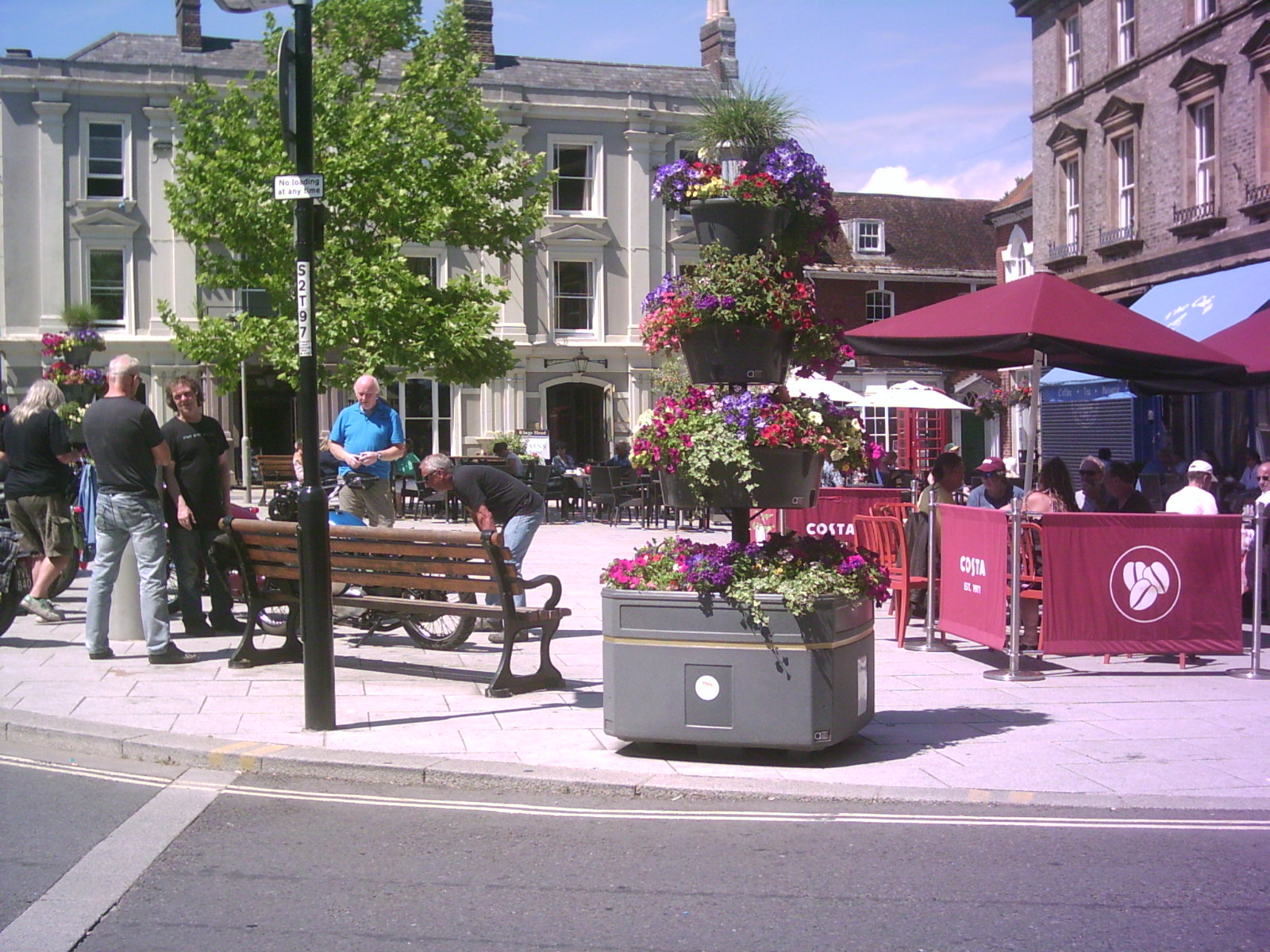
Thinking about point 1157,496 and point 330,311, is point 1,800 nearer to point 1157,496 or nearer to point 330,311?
point 1157,496

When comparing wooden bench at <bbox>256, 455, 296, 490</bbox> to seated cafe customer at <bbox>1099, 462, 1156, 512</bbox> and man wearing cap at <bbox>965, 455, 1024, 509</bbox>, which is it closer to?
man wearing cap at <bbox>965, 455, 1024, 509</bbox>

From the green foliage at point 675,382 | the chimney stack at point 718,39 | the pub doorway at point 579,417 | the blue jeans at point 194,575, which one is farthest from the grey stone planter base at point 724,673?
the chimney stack at point 718,39

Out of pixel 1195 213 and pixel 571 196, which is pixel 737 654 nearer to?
pixel 1195 213

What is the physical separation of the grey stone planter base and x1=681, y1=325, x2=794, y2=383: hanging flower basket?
121cm

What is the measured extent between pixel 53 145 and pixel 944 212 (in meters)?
30.3

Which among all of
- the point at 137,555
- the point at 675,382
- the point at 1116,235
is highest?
the point at 1116,235

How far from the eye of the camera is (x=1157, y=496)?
20203 mm

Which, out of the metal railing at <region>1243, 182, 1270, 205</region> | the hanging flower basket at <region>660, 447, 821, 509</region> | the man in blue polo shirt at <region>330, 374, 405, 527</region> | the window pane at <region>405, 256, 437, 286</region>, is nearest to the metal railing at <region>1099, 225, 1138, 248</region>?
the metal railing at <region>1243, 182, 1270, 205</region>

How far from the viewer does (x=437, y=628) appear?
409 inches

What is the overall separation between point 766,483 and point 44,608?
7426 millimetres

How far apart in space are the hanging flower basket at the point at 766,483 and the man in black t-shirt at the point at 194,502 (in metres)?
5.03

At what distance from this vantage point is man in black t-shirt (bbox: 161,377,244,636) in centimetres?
1034

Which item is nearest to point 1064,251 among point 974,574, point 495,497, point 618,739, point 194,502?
point 974,574

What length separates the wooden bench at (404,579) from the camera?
27.4ft
